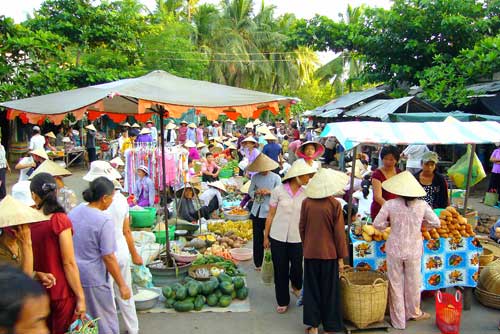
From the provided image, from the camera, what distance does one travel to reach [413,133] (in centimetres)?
524

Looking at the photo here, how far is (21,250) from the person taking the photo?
3.22 m

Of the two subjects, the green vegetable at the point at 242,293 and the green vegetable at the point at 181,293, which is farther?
the green vegetable at the point at 242,293

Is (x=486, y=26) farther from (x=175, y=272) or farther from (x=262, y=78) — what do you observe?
(x=262, y=78)

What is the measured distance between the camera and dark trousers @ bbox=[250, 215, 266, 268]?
253 inches

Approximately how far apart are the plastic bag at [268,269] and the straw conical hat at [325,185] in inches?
76.6

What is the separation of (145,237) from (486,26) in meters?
11.7

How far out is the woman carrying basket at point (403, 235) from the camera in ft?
15.6

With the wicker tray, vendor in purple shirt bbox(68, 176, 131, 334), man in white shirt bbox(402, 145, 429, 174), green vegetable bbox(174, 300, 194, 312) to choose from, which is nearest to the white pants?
vendor in purple shirt bbox(68, 176, 131, 334)

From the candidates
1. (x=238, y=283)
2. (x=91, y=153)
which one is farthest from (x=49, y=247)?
(x=91, y=153)

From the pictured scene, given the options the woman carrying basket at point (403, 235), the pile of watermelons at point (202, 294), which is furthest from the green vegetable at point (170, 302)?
the woman carrying basket at point (403, 235)

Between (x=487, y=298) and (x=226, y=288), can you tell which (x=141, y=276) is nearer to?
(x=226, y=288)

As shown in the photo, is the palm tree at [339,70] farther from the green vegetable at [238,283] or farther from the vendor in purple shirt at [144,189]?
the green vegetable at [238,283]

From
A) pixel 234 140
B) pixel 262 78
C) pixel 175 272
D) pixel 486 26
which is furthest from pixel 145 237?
pixel 262 78

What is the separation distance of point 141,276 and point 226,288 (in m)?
1.11
